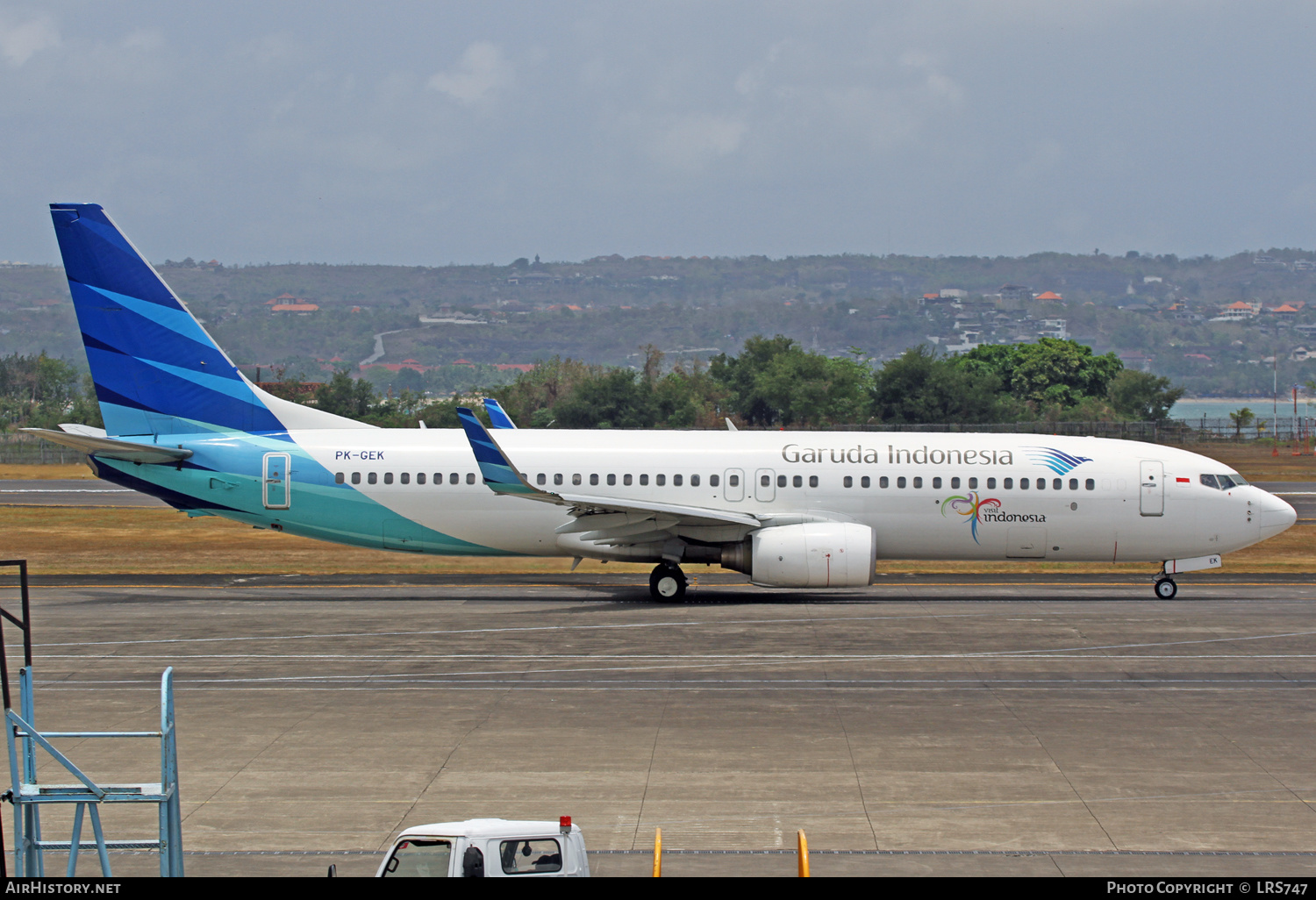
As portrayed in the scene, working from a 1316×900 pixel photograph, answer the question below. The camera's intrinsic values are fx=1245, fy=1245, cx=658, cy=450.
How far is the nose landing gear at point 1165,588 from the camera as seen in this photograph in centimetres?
2902

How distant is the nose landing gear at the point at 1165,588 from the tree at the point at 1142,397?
83.0 m

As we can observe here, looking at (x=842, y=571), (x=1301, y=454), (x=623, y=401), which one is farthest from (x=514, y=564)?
(x=1301, y=454)

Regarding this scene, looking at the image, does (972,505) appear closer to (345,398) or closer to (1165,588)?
(1165,588)

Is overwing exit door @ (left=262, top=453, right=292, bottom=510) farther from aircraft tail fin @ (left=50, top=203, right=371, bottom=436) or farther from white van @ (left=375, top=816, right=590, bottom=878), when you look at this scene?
white van @ (left=375, top=816, right=590, bottom=878)

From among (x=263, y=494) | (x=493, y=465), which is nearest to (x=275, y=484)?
(x=263, y=494)

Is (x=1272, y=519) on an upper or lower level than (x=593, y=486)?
lower

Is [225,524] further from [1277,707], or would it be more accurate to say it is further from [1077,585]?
[1277,707]

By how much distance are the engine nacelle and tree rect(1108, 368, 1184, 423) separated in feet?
288

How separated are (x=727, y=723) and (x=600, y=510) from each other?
35.1ft

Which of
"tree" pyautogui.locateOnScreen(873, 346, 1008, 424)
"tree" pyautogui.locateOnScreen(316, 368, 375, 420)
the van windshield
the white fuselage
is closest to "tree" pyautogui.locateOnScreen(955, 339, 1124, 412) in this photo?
"tree" pyautogui.locateOnScreen(873, 346, 1008, 424)

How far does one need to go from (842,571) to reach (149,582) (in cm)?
1754

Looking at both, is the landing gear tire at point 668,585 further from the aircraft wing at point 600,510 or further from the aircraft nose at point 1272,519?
the aircraft nose at point 1272,519

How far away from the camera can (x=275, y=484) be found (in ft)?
93.8
